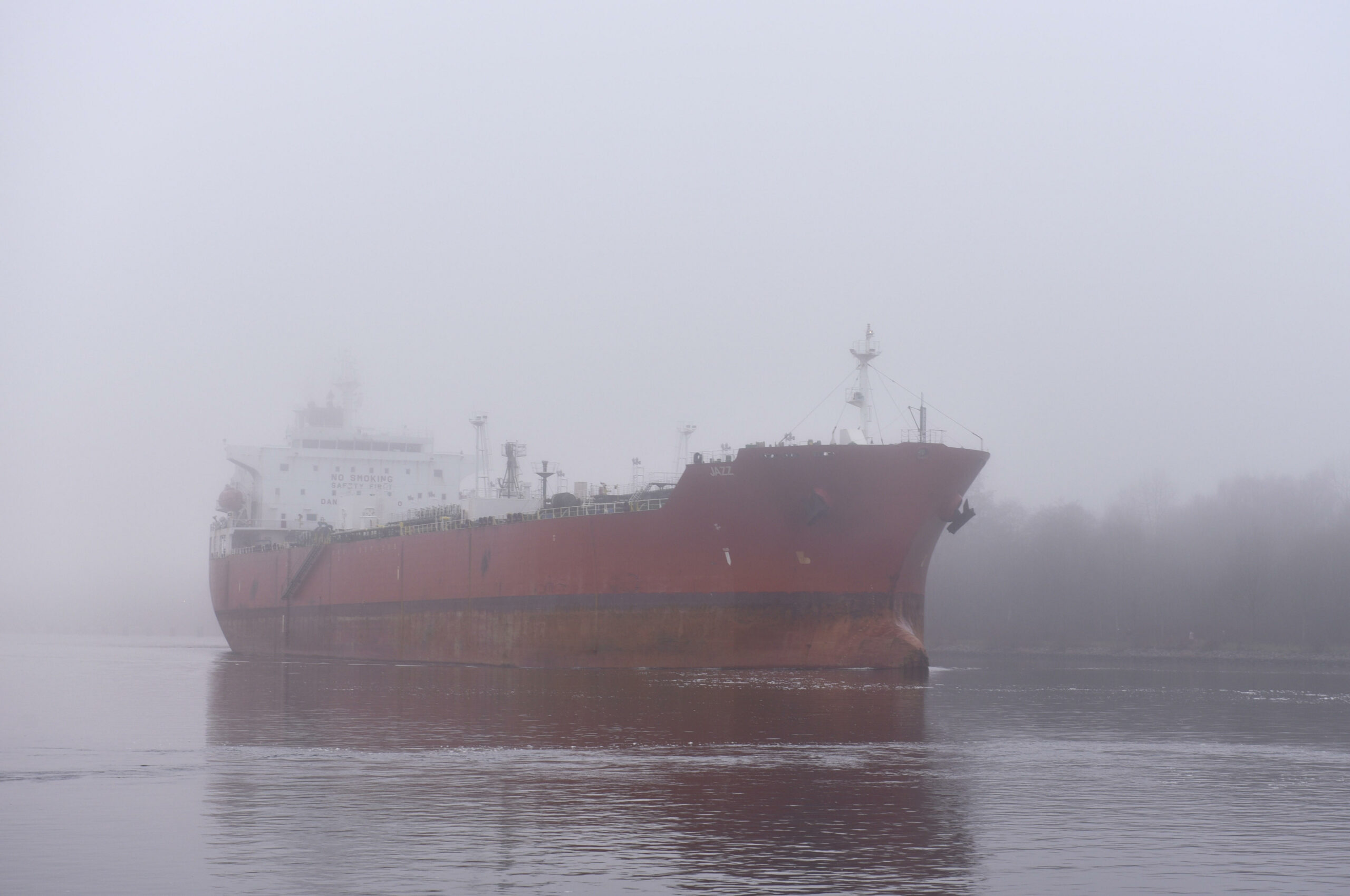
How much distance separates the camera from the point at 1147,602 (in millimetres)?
50344

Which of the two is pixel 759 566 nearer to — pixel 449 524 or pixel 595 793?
pixel 449 524

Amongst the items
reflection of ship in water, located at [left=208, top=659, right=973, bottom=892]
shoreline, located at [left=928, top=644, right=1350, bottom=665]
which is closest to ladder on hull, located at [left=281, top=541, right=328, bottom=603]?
reflection of ship in water, located at [left=208, top=659, right=973, bottom=892]

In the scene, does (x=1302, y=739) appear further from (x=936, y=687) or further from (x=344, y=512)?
(x=344, y=512)

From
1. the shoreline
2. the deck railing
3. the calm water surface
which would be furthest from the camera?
the shoreline

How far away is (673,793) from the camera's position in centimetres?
1214

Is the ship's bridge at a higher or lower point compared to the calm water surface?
higher

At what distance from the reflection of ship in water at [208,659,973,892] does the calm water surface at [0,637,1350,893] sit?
1.8 inches

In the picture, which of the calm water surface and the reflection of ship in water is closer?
the calm water surface

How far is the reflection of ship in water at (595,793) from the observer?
9.10 metres

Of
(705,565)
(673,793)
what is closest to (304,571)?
(705,565)

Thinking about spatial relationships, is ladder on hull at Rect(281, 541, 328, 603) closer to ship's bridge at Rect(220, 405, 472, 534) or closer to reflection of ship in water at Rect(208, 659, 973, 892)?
ship's bridge at Rect(220, 405, 472, 534)

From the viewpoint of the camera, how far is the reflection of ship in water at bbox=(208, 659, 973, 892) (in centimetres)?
910

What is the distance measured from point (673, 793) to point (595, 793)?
28.2 inches

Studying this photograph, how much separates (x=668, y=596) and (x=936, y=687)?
220 inches
